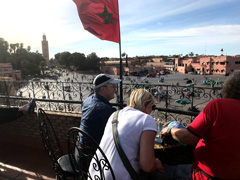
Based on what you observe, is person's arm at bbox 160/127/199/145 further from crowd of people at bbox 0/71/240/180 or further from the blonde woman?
the blonde woman

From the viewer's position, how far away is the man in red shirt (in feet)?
4.00

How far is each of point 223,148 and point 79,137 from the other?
142 cm

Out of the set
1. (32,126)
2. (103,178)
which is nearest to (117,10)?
(103,178)

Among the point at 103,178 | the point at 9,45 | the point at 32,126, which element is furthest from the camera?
the point at 9,45

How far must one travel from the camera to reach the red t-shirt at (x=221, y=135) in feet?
3.99

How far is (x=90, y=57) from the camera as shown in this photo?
86.6 m

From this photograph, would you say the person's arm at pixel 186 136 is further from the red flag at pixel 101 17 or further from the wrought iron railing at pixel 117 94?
the red flag at pixel 101 17

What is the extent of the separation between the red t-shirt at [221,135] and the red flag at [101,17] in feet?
7.83

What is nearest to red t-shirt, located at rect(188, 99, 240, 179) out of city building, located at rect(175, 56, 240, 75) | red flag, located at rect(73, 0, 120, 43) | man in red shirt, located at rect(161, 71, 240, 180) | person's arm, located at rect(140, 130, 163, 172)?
man in red shirt, located at rect(161, 71, 240, 180)

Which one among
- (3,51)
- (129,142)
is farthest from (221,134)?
(3,51)

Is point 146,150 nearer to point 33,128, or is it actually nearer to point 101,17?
point 101,17

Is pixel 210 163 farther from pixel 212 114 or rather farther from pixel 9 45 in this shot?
pixel 9 45

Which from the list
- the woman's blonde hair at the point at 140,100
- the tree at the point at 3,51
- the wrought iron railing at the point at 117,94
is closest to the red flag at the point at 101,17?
the wrought iron railing at the point at 117,94

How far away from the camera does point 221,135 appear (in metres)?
1.24
